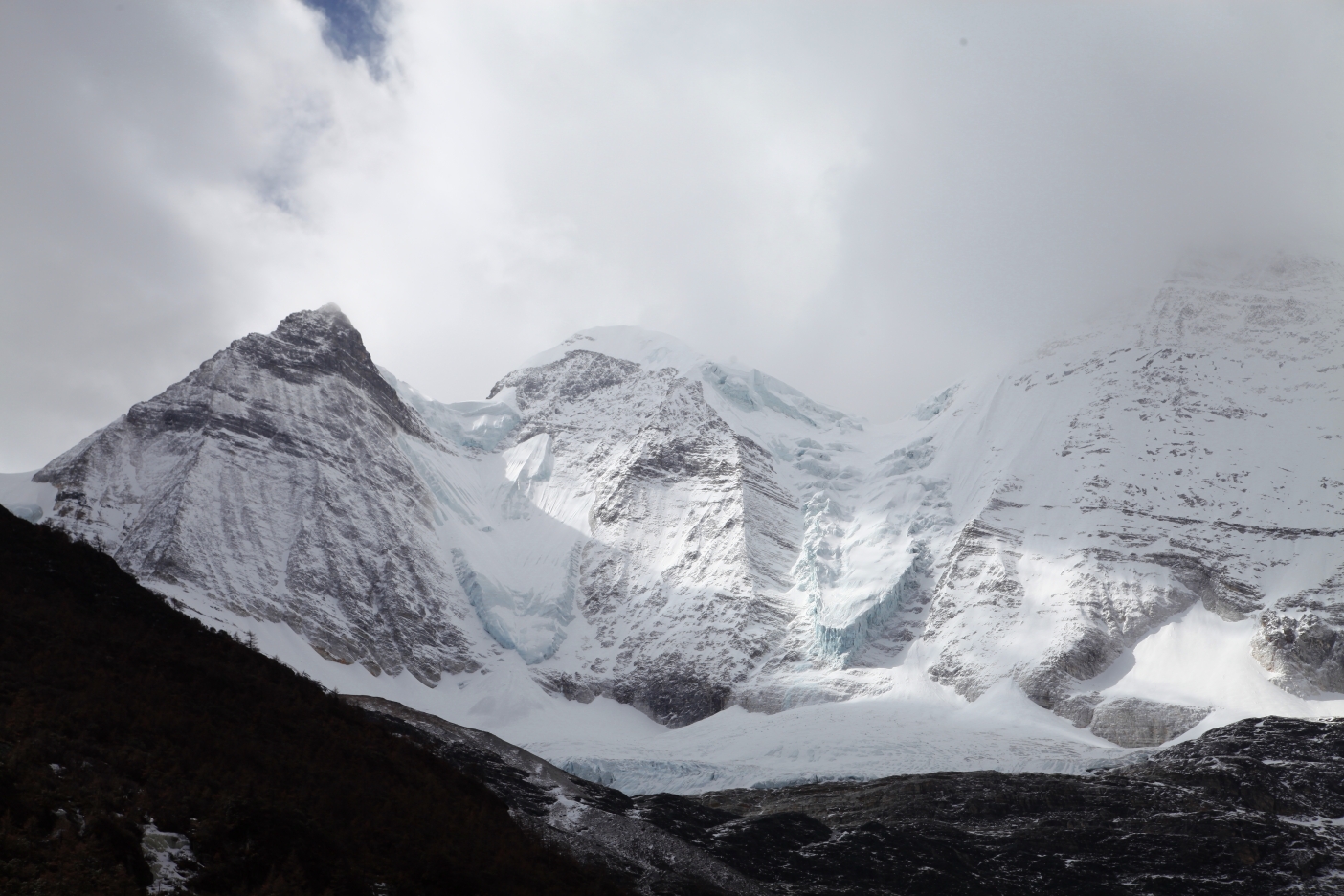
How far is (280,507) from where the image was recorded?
13125 cm

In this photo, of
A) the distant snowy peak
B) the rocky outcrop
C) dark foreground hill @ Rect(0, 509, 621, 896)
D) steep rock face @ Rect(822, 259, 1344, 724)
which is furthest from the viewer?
the distant snowy peak

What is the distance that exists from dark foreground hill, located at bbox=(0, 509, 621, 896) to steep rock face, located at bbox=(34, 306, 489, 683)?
7279cm

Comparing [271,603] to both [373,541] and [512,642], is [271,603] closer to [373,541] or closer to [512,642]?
[373,541]

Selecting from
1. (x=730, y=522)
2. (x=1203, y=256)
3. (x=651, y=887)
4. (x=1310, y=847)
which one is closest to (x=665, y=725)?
(x=730, y=522)

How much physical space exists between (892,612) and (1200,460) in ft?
147

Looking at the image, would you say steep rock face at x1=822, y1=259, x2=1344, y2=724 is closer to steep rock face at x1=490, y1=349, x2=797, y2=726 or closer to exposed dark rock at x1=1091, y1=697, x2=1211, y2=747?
exposed dark rock at x1=1091, y1=697, x2=1211, y2=747

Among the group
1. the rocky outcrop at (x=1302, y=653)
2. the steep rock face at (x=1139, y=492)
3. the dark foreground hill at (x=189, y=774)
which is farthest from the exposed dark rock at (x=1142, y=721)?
the dark foreground hill at (x=189, y=774)

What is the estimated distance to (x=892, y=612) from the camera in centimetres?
12875

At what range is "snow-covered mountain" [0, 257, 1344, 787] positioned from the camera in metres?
110

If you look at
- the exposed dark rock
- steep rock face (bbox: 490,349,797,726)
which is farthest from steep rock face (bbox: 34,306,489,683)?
the exposed dark rock

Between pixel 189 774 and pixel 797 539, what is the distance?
125510 millimetres

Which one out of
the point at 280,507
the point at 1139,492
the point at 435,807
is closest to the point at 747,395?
the point at 1139,492

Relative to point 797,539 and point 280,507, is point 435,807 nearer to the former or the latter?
point 280,507

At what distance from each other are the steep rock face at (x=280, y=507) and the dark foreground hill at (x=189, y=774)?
72791 millimetres
